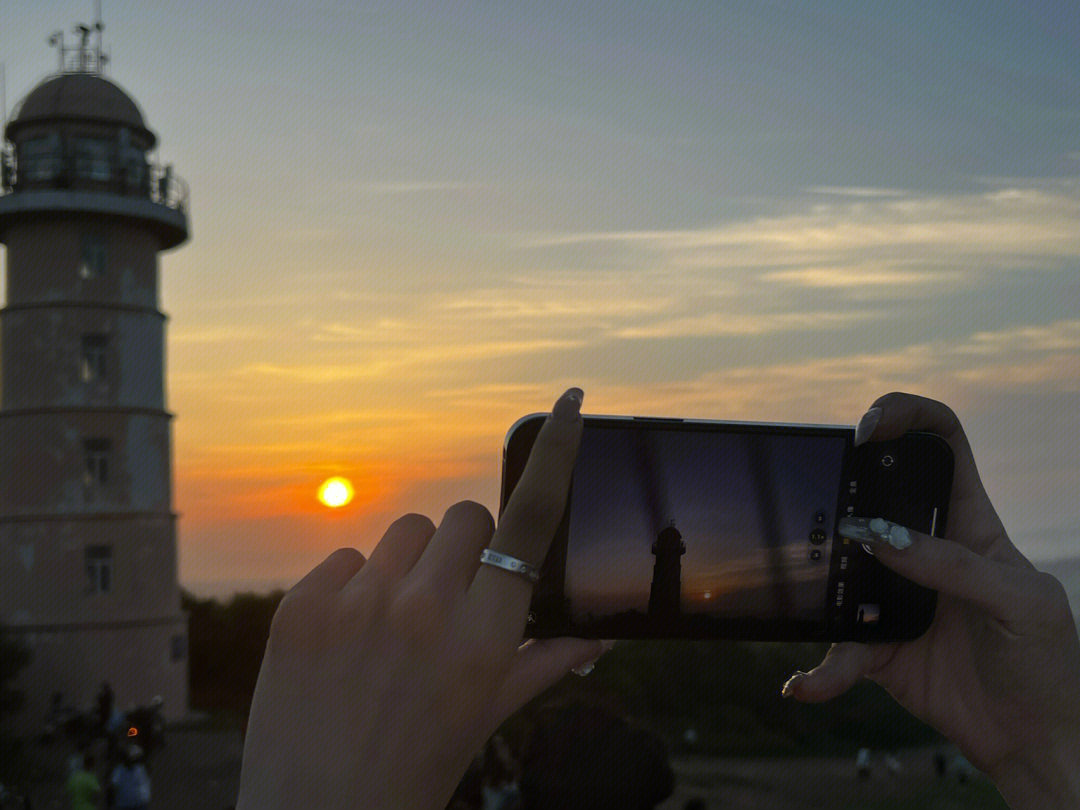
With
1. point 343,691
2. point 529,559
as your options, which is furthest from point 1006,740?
point 343,691

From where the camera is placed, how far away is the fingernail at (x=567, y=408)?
1.54 meters

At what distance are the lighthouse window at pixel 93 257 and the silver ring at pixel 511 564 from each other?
1005 inches

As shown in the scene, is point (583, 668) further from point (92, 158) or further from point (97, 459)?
point (92, 158)

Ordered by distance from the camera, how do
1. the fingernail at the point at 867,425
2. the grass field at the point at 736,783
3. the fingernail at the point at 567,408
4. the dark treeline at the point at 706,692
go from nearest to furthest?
1. the fingernail at the point at 567,408
2. the fingernail at the point at 867,425
3. the grass field at the point at 736,783
4. the dark treeline at the point at 706,692

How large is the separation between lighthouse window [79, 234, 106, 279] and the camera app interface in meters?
24.9

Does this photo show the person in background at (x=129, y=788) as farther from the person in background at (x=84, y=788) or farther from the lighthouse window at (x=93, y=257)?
the lighthouse window at (x=93, y=257)

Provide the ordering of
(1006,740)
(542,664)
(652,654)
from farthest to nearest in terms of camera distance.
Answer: (652,654) → (1006,740) → (542,664)

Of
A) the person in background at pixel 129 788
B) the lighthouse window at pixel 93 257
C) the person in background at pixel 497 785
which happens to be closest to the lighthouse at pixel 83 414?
the lighthouse window at pixel 93 257

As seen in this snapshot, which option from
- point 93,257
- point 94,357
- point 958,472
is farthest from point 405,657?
point 93,257

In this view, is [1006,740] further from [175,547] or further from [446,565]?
[175,547]

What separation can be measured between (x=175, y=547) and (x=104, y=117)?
998 centimetres

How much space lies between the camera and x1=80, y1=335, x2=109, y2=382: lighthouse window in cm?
2442

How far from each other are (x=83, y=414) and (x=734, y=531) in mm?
24264

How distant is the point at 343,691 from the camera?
1453mm
